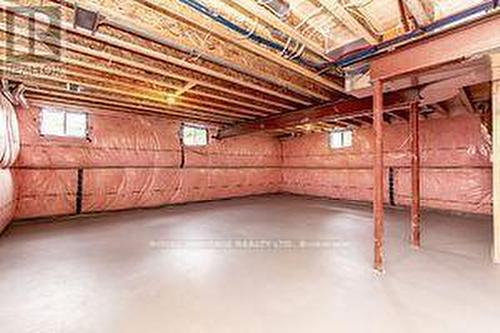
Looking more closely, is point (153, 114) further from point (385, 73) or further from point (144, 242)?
point (385, 73)

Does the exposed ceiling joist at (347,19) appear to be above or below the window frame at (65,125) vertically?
above

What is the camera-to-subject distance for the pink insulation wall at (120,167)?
4707 millimetres

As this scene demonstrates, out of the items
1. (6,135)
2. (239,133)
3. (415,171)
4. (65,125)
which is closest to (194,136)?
(239,133)

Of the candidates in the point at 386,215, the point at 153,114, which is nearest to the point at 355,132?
the point at 386,215

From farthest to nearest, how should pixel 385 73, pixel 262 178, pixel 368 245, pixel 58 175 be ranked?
1. pixel 262 178
2. pixel 58 175
3. pixel 368 245
4. pixel 385 73

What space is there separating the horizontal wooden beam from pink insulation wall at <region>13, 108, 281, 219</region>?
509 centimetres

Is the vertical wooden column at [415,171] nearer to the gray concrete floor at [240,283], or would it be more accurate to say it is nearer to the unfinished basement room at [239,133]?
the unfinished basement room at [239,133]

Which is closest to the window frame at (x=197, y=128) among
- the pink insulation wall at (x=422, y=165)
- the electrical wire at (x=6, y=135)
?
the pink insulation wall at (x=422, y=165)

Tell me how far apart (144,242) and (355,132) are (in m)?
6.29

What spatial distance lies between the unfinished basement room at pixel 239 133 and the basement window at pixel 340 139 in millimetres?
1406

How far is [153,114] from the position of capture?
590 centimetres

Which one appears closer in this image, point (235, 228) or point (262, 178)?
point (235, 228)

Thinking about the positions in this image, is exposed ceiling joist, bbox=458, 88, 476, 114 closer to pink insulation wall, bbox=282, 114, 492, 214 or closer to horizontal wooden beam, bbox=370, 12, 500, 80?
pink insulation wall, bbox=282, 114, 492, 214

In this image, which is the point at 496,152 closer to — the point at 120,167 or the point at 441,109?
the point at 441,109
